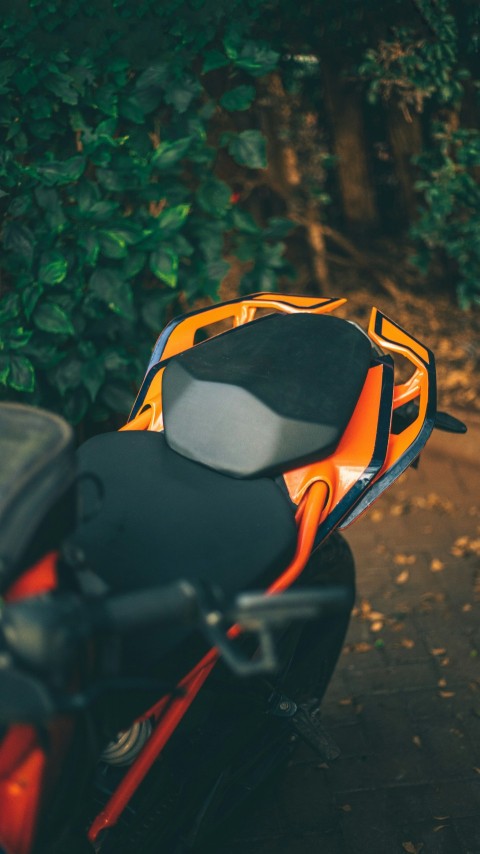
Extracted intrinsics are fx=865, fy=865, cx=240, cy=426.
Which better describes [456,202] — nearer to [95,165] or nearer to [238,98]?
[238,98]

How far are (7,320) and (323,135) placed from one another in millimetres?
3676

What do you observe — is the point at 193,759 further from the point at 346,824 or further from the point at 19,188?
the point at 19,188

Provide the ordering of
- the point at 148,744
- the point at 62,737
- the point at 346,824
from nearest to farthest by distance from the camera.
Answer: the point at 62,737, the point at 148,744, the point at 346,824

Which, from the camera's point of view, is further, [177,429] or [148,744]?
[177,429]

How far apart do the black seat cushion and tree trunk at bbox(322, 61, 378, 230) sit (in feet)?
13.3

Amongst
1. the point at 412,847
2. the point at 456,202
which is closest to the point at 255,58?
the point at 456,202

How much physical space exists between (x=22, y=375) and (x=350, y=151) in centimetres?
388

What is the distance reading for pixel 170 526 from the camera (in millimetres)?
1935

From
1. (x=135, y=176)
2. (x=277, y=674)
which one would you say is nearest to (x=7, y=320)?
(x=135, y=176)

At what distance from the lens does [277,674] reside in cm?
246

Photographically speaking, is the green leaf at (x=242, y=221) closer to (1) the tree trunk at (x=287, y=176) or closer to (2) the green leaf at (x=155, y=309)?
(2) the green leaf at (x=155, y=309)

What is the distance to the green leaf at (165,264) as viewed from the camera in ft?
10.2

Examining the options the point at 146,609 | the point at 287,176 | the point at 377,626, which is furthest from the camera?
the point at 287,176

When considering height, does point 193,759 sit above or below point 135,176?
below
